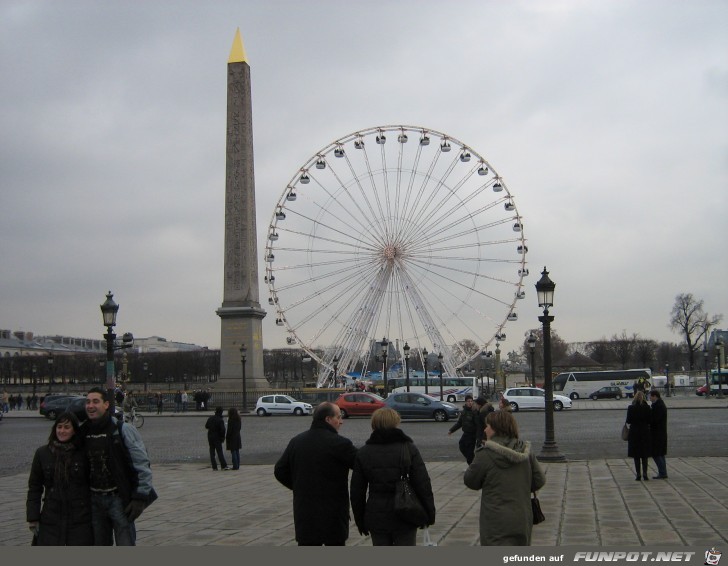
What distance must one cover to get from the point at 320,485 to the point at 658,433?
27.6ft

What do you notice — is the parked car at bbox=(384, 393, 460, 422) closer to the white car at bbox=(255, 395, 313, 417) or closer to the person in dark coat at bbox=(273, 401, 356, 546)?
the white car at bbox=(255, 395, 313, 417)

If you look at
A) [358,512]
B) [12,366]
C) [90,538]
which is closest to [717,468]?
[358,512]

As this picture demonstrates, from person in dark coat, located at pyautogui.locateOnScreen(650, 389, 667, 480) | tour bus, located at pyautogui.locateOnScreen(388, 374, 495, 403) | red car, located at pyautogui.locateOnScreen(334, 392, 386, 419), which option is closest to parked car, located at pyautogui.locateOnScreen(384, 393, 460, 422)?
red car, located at pyautogui.locateOnScreen(334, 392, 386, 419)

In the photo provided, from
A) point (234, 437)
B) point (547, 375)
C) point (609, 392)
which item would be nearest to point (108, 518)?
point (234, 437)

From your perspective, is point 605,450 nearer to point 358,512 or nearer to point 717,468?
point 717,468

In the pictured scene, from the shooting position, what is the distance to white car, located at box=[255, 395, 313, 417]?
39.8 metres

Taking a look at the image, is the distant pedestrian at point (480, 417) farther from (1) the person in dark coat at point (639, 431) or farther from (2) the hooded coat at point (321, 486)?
(2) the hooded coat at point (321, 486)

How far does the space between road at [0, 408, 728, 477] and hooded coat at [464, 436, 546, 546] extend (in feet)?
39.9

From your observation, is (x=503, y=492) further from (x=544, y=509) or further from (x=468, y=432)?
(x=468, y=432)

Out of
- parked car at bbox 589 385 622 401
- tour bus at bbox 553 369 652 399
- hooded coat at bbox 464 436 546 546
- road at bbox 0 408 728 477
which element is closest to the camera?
hooded coat at bbox 464 436 546 546

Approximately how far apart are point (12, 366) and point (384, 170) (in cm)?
9661

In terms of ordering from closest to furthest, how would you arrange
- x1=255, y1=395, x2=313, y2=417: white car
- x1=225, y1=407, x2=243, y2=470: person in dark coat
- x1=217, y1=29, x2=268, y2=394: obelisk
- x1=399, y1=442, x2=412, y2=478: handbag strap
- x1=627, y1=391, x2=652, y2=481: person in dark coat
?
x1=399, y1=442, x2=412, y2=478: handbag strap, x1=627, y1=391, x2=652, y2=481: person in dark coat, x1=225, y1=407, x2=243, y2=470: person in dark coat, x1=217, y1=29, x2=268, y2=394: obelisk, x1=255, y1=395, x2=313, y2=417: white car

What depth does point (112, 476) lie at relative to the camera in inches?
224

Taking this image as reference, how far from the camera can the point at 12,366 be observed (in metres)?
122
